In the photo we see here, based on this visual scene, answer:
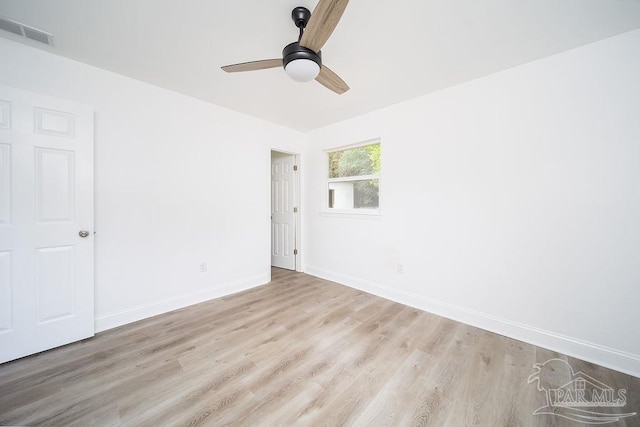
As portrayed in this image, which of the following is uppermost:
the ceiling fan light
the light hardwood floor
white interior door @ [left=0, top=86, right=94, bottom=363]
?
the ceiling fan light

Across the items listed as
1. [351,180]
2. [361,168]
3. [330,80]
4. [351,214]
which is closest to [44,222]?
[330,80]

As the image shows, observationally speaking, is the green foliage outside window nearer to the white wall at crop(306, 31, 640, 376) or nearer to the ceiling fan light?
the white wall at crop(306, 31, 640, 376)

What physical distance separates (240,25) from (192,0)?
311 mm

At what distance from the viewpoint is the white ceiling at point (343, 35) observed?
4.89 feet

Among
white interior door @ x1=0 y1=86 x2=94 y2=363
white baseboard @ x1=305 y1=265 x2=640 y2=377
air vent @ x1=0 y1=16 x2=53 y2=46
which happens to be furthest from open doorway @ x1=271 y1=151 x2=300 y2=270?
air vent @ x1=0 y1=16 x2=53 y2=46

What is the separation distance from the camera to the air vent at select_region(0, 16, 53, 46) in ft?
5.32

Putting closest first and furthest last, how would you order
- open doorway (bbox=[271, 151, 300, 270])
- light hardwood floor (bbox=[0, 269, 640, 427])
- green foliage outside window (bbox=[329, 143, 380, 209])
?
light hardwood floor (bbox=[0, 269, 640, 427])
green foliage outside window (bbox=[329, 143, 380, 209])
open doorway (bbox=[271, 151, 300, 270])

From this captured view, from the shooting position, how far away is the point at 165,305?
257cm

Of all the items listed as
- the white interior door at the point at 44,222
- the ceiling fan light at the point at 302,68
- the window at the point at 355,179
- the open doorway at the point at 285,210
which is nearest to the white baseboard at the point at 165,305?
the white interior door at the point at 44,222

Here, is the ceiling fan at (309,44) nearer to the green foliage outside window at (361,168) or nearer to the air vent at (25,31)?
the air vent at (25,31)

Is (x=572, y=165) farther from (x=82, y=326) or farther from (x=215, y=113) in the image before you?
(x=82, y=326)

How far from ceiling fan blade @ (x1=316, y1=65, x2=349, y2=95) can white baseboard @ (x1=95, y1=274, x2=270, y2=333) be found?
2.73 meters

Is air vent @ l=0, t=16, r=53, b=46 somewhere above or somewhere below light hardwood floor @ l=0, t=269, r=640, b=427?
above

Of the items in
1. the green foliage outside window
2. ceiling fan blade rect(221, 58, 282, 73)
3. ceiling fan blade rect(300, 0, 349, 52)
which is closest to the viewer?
ceiling fan blade rect(300, 0, 349, 52)
